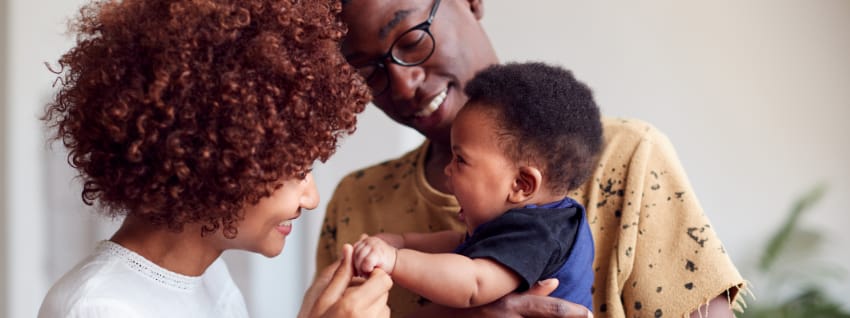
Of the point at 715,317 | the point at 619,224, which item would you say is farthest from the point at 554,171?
the point at 715,317

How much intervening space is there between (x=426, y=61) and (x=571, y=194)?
14.7 inches

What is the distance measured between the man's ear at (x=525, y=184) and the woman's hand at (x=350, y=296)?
0.28 metres

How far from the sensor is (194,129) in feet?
3.52

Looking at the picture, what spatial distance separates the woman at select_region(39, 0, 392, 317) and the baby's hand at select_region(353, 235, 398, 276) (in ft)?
0.07

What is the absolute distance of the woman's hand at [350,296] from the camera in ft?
3.74

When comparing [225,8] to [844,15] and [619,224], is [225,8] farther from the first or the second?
[844,15]

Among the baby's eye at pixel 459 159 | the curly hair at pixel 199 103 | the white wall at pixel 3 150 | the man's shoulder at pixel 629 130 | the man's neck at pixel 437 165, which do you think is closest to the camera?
the curly hair at pixel 199 103

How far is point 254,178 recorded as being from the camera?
3.69ft

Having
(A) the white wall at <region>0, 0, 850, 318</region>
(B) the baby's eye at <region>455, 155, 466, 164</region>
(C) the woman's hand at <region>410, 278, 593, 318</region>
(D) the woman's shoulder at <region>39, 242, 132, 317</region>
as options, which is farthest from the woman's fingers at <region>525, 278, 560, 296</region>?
(A) the white wall at <region>0, 0, 850, 318</region>

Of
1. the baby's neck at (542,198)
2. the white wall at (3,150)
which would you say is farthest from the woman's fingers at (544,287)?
the white wall at (3,150)

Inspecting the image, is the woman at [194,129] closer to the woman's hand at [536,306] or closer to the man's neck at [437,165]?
the woman's hand at [536,306]

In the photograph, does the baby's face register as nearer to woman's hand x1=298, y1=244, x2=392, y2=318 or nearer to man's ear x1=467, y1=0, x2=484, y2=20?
woman's hand x1=298, y1=244, x2=392, y2=318

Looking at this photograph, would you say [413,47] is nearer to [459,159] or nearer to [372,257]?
[459,159]

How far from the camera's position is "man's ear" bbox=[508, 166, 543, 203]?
1342mm
